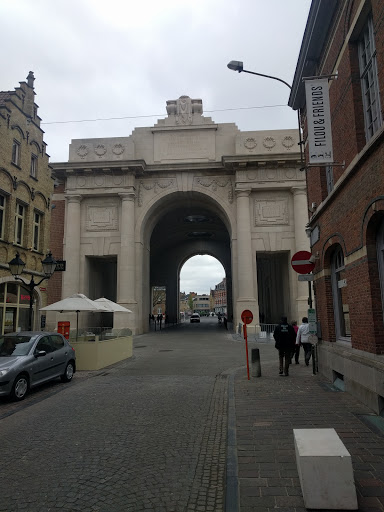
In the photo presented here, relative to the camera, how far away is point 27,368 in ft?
29.3

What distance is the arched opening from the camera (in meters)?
37.9

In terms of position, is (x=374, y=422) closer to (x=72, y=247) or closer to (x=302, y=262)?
(x=302, y=262)

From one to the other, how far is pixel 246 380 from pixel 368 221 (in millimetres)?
5496

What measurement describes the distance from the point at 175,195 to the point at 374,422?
28.7 meters

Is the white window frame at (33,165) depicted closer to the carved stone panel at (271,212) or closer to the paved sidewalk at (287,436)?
the paved sidewalk at (287,436)

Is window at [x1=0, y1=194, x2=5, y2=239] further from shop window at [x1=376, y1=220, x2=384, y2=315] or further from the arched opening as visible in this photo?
the arched opening

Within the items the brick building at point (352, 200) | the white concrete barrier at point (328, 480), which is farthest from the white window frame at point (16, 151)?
the white concrete barrier at point (328, 480)

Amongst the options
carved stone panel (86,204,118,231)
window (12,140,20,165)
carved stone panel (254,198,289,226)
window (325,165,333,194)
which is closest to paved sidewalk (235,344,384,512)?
window (325,165,333,194)

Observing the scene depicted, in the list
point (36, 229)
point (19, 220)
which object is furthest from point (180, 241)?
point (19, 220)

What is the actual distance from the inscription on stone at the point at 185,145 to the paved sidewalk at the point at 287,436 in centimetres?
2554

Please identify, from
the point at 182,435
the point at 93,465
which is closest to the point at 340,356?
the point at 182,435

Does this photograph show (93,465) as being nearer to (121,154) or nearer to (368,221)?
(368,221)

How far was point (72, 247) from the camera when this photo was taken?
104 ft

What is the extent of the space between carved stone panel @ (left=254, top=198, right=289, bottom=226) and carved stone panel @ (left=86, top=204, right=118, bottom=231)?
1197 centimetres
